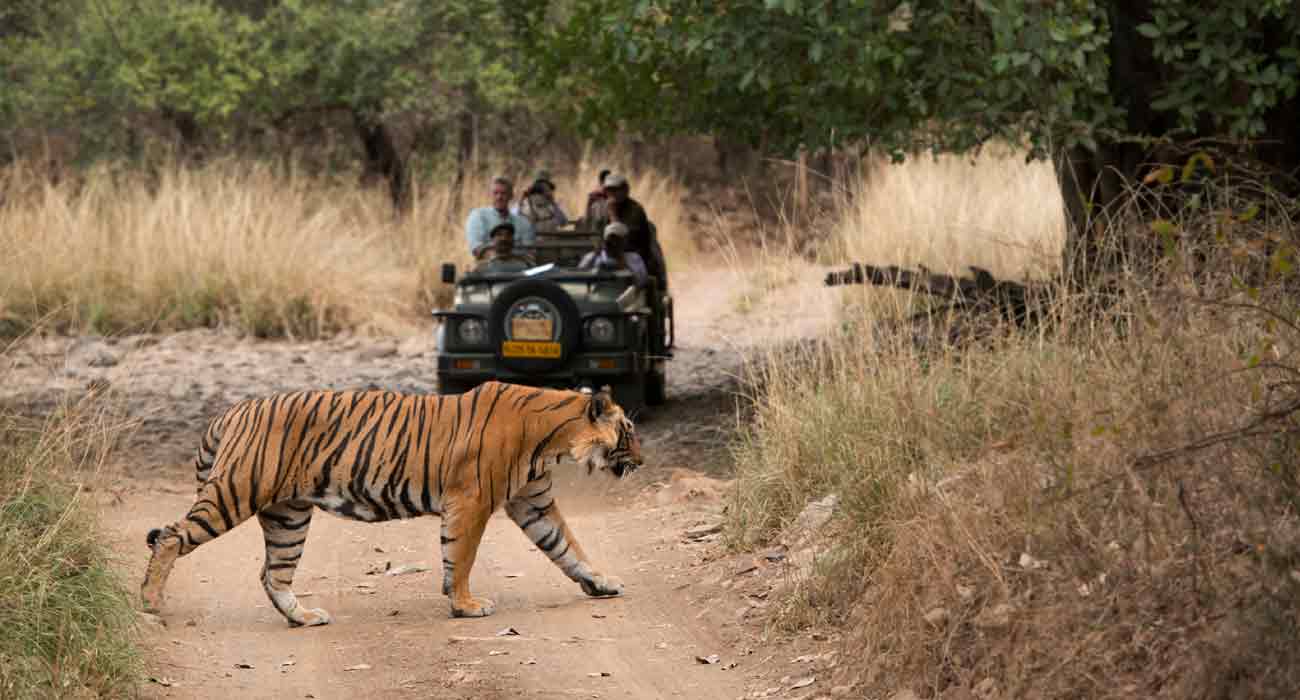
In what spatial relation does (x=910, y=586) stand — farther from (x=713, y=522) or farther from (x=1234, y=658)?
(x=713, y=522)

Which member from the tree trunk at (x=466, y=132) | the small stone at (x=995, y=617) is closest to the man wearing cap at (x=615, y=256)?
the small stone at (x=995, y=617)

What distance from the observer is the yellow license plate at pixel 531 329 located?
10945mm

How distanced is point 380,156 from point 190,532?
17.2 m

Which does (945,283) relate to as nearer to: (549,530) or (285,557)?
(549,530)

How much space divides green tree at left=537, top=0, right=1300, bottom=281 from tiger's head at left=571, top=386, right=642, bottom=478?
2.25 m

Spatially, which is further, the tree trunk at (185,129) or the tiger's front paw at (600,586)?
the tree trunk at (185,129)

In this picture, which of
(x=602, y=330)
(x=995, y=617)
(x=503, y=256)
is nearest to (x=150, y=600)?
(x=995, y=617)

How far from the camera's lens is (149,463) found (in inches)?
437

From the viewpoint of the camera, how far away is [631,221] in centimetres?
1238

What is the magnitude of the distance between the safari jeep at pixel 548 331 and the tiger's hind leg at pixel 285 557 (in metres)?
3.95

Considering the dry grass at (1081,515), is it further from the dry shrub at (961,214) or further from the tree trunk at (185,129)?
the tree trunk at (185,129)

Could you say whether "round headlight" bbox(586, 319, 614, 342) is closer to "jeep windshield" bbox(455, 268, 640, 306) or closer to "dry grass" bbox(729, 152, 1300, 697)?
"jeep windshield" bbox(455, 268, 640, 306)

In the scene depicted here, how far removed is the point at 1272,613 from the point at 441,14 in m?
17.7

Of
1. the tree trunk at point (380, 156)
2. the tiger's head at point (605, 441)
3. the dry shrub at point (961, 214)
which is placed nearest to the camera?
the tiger's head at point (605, 441)
